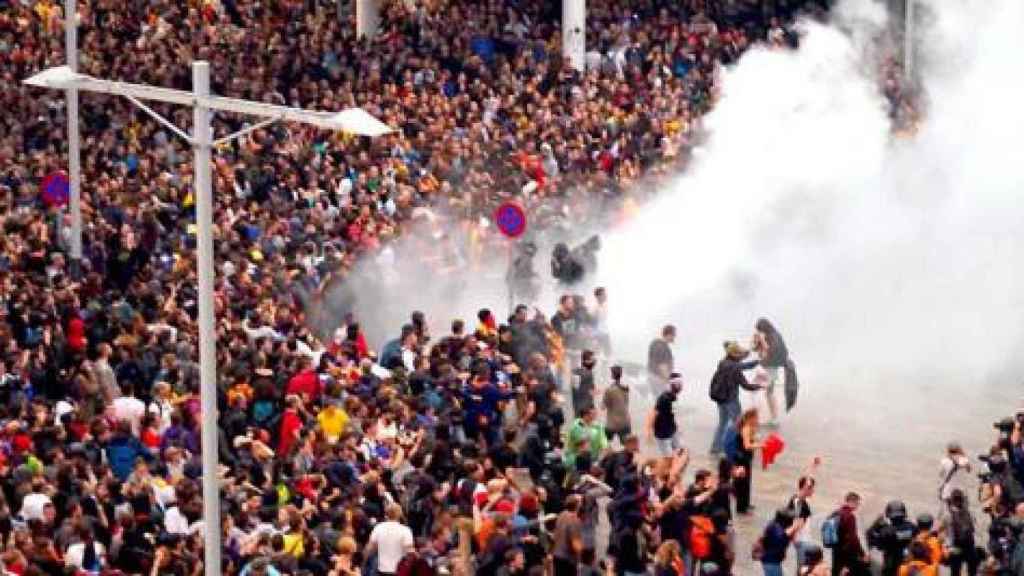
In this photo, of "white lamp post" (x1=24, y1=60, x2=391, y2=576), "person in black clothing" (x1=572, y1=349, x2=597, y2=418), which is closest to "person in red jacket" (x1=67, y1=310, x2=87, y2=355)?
"person in black clothing" (x1=572, y1=349, x2=597, y2=418)

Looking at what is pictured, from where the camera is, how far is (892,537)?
19.1 meters

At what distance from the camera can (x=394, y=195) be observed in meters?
32.9

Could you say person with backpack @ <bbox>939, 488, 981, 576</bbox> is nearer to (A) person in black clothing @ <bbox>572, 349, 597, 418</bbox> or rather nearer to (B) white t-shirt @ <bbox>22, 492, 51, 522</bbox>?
(A) person in black clothing @ <bbox>572, 349, 597, 418</bbox>

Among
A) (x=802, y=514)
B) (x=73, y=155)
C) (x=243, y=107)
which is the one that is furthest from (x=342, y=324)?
(x=243, y=107)

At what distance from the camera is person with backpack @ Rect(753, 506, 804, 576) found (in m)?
19.1

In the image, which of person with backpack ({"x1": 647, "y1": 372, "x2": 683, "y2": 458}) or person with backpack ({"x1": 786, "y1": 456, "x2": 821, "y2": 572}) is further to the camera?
person with backpack ({"x1": 647, "y1": 372, "x2": 683, "y2": 458})

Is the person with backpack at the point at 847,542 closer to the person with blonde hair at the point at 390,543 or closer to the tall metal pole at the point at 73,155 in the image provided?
the person with blonde hair at the point at 390,543

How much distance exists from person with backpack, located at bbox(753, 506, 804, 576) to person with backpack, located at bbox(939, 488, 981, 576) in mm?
1202

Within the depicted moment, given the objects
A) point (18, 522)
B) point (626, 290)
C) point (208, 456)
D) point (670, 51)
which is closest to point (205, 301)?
point (208, 456)

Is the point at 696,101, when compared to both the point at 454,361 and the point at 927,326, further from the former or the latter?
the point at 454,361

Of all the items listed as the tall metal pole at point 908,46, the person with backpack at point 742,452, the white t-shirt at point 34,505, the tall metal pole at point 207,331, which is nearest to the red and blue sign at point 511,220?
the person with backpack at point 742,452

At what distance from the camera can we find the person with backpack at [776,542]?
19141 mm

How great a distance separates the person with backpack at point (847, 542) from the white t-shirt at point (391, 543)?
328 centimetres

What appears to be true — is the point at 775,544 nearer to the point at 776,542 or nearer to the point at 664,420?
the point at 776,542
